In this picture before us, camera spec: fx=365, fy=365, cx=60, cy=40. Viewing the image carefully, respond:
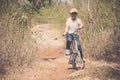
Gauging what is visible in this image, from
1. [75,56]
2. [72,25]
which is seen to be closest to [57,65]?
[75,56]

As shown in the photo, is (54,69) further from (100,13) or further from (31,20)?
(100,13)

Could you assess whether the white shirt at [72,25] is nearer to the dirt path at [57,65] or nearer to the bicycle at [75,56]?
the bicycle at [75,56]

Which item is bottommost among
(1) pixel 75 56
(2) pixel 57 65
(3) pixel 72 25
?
(2) pixel 57 65

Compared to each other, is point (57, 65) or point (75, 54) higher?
point (75, 54)

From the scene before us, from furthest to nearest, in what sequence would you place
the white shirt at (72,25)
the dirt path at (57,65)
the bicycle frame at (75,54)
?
the bicycle frame at (75,54) < the white shirt at (72,25) < the dirt path at (57,65)

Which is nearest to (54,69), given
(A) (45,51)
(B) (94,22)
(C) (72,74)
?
(C) (72,74)

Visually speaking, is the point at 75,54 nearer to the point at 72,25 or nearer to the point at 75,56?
the point at 75,56

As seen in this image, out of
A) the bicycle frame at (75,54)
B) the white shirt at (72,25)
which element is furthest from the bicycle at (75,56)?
the white shirt at (72,25)

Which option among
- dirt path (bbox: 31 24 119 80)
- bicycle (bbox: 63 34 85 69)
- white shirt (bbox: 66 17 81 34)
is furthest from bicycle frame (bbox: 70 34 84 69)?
dirt path (bbox: 31 24 119 80)

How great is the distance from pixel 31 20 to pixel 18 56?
6.53ft

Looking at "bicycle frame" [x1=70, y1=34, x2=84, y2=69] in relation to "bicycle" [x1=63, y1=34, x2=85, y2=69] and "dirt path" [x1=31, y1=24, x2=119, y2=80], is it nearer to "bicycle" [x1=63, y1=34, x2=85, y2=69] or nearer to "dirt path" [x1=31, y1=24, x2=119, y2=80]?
"bicycle" [x1=63, y1=34, x2=85, y2=69]

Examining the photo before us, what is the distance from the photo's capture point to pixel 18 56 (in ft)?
32.2

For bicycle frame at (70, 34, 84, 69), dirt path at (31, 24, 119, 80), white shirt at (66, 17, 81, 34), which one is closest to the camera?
dirt path at (31, 24, 119, 80)

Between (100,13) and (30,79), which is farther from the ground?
(100,13)
